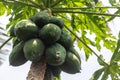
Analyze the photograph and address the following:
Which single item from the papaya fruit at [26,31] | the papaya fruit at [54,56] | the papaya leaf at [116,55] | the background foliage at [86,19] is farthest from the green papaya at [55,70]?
the papaya leaf at [116,55]

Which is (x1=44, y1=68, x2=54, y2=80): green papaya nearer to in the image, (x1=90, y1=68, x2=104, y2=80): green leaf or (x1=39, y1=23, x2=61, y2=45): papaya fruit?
(x1=39, y1=23, x2=61, y2=45): papaya fruit

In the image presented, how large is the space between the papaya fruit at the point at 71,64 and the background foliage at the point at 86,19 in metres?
0.52

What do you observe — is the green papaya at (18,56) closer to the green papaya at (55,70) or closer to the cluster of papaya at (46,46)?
the cluster of papaya at (46,46)

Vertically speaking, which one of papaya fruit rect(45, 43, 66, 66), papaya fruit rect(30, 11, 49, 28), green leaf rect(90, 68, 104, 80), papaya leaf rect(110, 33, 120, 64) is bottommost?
green leaf rect(90, 68, 104, 80)

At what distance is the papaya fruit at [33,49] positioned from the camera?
7.98 ft

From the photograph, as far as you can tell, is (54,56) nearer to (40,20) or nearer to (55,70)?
(55,70)

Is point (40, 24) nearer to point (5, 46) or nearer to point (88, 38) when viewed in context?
point (5, 46)

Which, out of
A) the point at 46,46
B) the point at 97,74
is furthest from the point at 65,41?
the point at 97,74

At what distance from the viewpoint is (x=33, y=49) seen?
96.0 inches

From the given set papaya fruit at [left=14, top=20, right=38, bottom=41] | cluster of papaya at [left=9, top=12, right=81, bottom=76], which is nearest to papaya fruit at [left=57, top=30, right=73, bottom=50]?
cluster of papaya at [left=9, top=12, right=81, bottom=76]

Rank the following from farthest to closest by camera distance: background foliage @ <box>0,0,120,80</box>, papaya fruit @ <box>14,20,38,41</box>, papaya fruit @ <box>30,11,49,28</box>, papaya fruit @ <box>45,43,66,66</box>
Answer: background foliage @ <box>0,0,120,80</box> < papaya fruit @ <box>30,11,49,28</box> < papaya fruit @ <box>14,20,38,41</box> < papaya fruit @ <box>45,43,66,66</box>

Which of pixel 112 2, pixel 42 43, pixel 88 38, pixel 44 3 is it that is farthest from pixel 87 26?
pixel 42 43

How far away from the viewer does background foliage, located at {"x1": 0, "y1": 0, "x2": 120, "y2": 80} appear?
317cm

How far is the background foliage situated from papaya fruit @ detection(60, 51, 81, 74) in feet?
1.71
